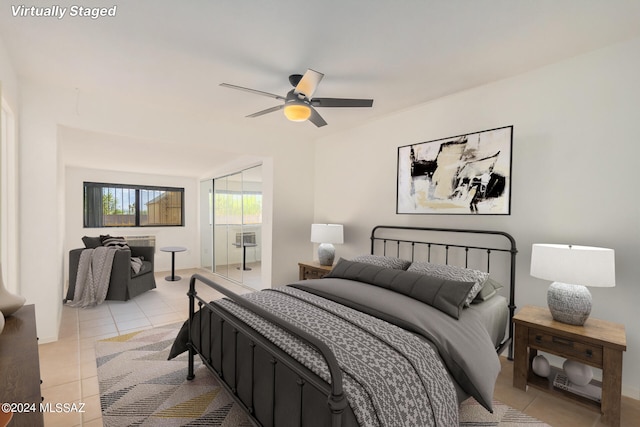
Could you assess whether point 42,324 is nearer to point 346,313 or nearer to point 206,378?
point 206,378

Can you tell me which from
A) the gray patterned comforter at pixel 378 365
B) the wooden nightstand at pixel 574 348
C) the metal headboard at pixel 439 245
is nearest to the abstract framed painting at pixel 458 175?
the metal headboard at pixel 439 245

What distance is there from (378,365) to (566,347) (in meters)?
1.50

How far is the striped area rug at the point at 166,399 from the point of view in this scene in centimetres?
187

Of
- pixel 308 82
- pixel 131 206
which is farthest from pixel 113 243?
pixel 308 82

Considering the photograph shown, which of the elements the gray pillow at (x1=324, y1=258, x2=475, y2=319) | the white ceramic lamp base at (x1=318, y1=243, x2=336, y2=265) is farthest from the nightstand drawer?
the white ceramic lamp base at (x1=318, y1=243, x2=336, y2=265)

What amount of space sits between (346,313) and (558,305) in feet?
4.79

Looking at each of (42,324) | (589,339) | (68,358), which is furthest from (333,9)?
(42,324)

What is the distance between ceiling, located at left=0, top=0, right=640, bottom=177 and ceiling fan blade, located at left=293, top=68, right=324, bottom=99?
0.23 metres

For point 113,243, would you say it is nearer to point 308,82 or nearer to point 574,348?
point 308,82

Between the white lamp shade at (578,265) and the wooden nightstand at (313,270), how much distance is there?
223cm

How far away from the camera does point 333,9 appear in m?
1.78

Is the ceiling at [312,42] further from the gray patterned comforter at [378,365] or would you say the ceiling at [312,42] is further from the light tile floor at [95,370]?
the light tile floor at [95,370]

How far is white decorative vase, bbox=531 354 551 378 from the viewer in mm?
2186

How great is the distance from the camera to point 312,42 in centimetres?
210
